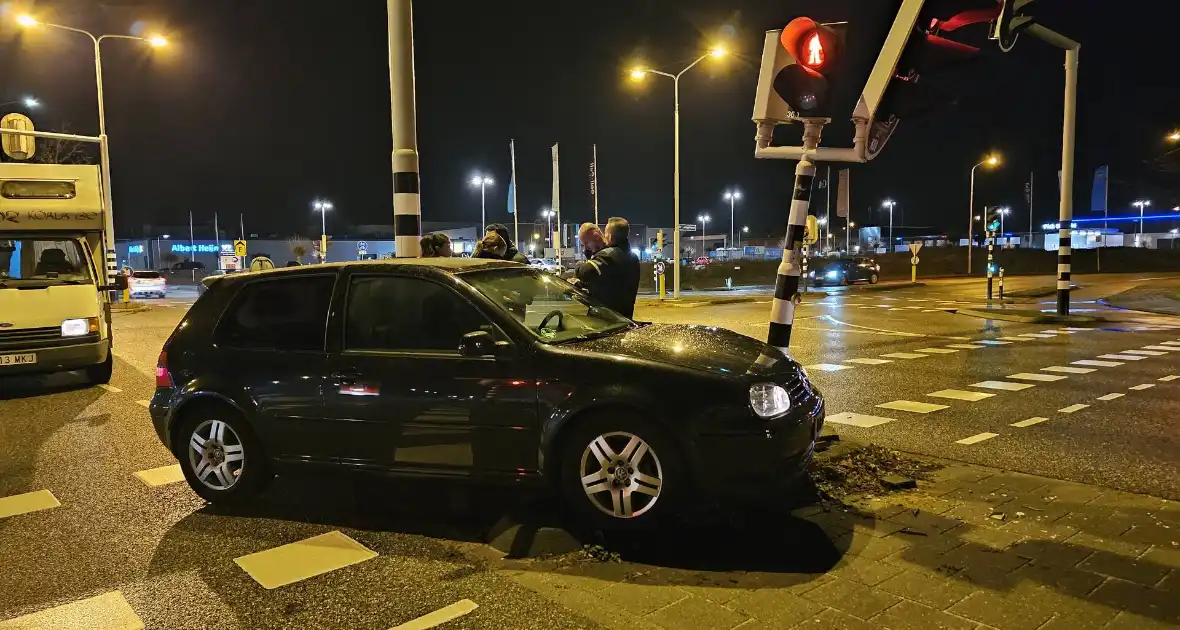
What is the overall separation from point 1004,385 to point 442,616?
817 centimetres

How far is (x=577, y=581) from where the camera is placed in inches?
152

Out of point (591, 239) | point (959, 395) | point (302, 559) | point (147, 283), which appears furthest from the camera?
point (147, 283)

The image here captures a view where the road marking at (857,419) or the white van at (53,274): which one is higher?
the white van at (53,274)

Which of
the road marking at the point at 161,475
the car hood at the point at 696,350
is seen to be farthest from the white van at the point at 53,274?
the car hood at the point at 696,350

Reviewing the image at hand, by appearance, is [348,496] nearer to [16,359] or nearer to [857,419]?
[857,419]

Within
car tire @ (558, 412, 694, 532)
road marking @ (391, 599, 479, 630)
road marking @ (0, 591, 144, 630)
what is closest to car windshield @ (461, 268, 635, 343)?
car tire @ (558, 412, 694, 532)

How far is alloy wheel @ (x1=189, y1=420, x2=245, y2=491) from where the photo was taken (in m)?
5.27

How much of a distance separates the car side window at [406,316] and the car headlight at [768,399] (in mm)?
1622

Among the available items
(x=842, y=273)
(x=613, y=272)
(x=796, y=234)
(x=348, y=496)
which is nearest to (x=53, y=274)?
(x=348, y=496)

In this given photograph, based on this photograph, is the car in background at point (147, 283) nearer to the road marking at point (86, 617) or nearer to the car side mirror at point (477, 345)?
the road marking at point (86, 617)

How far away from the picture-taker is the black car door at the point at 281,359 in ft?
16.4

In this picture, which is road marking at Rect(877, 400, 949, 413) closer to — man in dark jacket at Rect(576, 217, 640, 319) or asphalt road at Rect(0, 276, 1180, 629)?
asphalt road at Rect(0, 276, 1180, 629)

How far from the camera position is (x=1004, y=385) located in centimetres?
939

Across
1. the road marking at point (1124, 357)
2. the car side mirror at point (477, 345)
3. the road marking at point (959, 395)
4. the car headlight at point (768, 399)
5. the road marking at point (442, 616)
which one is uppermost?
the car side mirror at point (477, 345)
